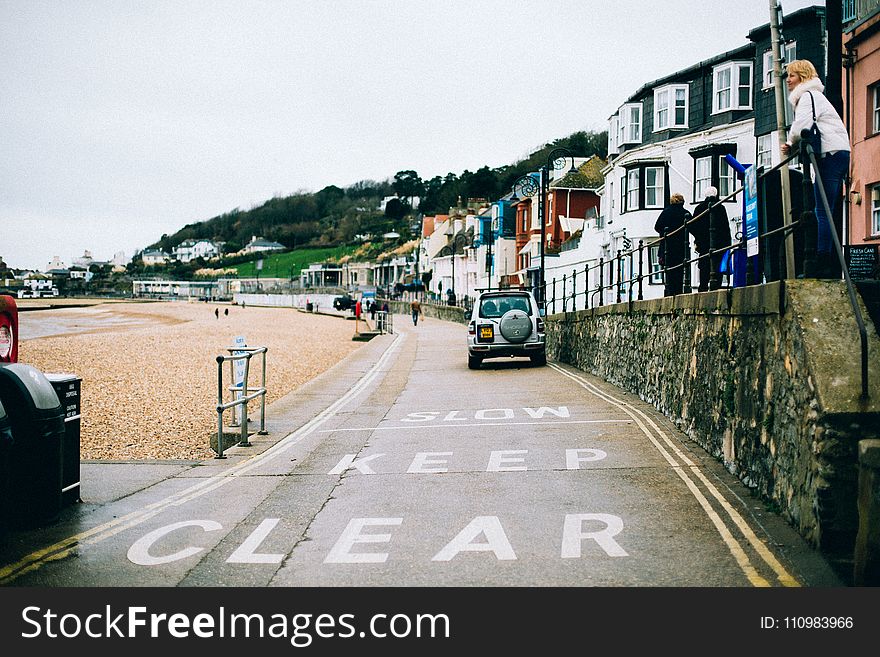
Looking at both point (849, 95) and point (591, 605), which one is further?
point (849, 95)

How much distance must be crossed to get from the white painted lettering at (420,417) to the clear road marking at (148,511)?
1.30m

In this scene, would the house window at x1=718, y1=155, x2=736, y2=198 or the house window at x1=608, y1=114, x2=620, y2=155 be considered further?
the house window at x1=608, y1=114, x2=620, y2=155

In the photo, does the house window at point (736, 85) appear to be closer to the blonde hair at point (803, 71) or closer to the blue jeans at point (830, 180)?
the blonde hair at point (803, 71)

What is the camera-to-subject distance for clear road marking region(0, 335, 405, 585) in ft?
19.9

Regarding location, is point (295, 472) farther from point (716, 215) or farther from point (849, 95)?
point (849, 95)

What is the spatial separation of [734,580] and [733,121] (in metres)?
34.3

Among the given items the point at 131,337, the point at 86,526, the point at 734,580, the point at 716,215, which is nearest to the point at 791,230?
the point at 734,580

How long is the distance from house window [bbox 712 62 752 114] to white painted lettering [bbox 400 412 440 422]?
27.6 metres

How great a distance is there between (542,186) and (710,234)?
25193mm

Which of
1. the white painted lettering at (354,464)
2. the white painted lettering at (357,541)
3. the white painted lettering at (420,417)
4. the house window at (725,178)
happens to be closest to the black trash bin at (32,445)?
the white painted lettering at (357,541)

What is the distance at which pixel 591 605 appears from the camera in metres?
5.05

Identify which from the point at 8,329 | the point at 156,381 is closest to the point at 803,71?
the point at 8,329

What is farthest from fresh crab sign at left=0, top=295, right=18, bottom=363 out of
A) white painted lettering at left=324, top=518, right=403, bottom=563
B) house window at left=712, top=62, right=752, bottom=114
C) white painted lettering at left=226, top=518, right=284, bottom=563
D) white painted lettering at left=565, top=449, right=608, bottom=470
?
house window at left=712, top=62, right=752, bottom=114

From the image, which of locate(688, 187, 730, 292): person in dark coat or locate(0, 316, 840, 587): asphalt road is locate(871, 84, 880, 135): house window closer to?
locate(688, 187, 730, 292): person in dark coat
